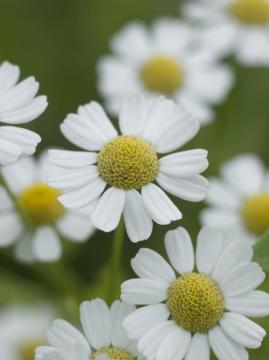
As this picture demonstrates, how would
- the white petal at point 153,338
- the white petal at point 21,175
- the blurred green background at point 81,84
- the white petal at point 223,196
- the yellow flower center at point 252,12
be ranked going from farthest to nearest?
the yellow flower center at point 252,12
the blurred green background at point 81,84
the white petal at point 223,196
the white petal at point 21,175
the white petal at point 153,338

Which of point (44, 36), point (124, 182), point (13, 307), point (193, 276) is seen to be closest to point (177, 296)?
point (193, 276)

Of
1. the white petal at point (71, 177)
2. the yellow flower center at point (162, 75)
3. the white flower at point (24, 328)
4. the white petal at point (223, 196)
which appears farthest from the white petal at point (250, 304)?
the yellow flower center at point (162, 75)

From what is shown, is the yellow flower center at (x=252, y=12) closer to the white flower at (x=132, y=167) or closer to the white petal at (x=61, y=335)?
the white flower at (x=132, y=167)

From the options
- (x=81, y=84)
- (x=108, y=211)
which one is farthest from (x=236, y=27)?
(x=108, y=211)

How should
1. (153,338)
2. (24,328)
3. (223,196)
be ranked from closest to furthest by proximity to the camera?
(153,338), (223,196), (24,328)

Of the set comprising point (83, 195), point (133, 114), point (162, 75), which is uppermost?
point (162, 75)

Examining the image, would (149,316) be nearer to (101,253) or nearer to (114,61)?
(101,253)

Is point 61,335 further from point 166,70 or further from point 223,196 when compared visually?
point 166,70
